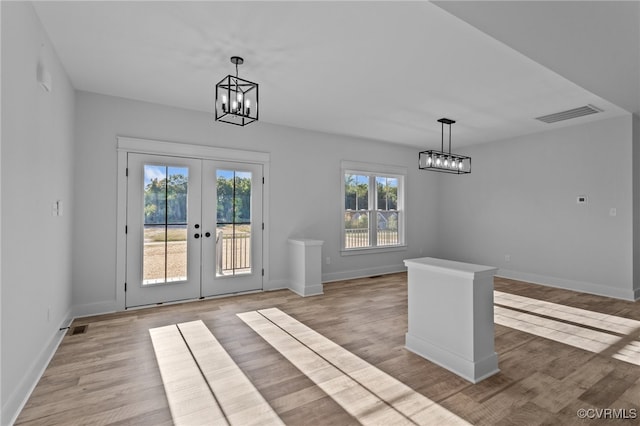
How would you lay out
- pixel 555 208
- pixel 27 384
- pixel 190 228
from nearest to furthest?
pixel 27 384 < pixel 190 228 < pixel 555 208

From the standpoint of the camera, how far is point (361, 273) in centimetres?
628

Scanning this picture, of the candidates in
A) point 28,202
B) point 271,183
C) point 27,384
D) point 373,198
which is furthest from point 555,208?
point 27,384

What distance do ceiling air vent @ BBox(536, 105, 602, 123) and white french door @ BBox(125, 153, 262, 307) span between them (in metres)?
4.50

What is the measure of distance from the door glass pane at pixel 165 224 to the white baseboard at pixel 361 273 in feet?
8.25

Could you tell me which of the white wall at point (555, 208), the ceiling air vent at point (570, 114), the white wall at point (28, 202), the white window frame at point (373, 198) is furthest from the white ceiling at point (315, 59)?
the white window frame at point (373, 198)

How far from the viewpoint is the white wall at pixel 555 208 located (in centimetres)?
487

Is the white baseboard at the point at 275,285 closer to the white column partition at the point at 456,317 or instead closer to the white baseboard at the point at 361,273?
the white baseboard at the point at 361,273

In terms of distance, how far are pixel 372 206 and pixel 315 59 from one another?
388cm

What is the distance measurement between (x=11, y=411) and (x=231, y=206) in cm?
324

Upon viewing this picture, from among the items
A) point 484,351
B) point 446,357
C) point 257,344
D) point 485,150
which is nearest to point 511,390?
point 484,351

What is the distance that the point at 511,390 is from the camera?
227cm

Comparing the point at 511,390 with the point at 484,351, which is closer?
the point at 511,390

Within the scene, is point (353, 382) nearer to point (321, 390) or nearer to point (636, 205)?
point (321, 390)

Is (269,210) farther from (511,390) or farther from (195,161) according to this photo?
(511,390)
